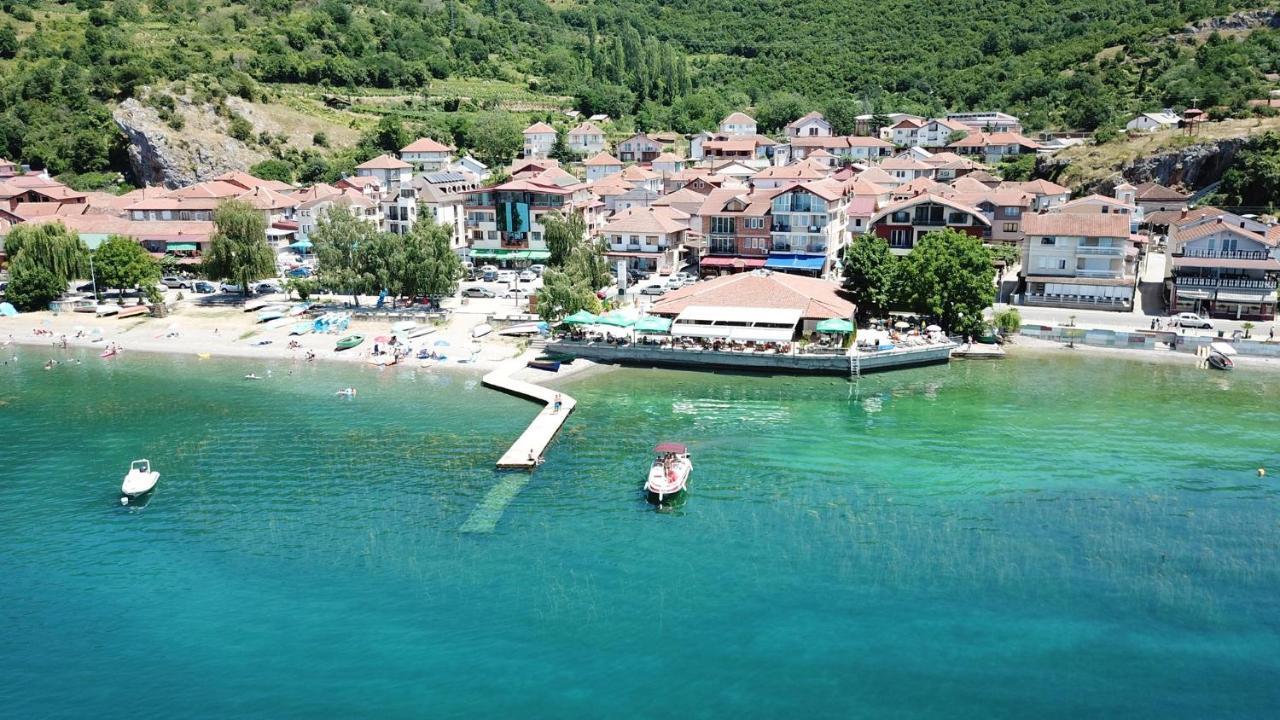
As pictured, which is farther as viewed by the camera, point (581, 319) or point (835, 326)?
point (581, 319)

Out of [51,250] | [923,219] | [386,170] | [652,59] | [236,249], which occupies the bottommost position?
[236,249]

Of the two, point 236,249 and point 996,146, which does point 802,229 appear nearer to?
point 236,249

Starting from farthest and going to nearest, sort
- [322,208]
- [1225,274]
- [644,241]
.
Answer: [322,208] → [644,241] → [1225,274]

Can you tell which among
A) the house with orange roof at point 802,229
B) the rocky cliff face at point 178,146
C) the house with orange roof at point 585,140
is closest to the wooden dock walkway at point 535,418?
the house with orange roof at point 802,229

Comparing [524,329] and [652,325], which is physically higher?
[652,325]

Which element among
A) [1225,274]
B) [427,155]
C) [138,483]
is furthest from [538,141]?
[138,483]

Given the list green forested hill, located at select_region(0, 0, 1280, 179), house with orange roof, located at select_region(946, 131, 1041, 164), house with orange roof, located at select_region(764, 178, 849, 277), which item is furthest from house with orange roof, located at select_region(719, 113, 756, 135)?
house with orange roof, located at select_region(764, 178, 849, 277)
